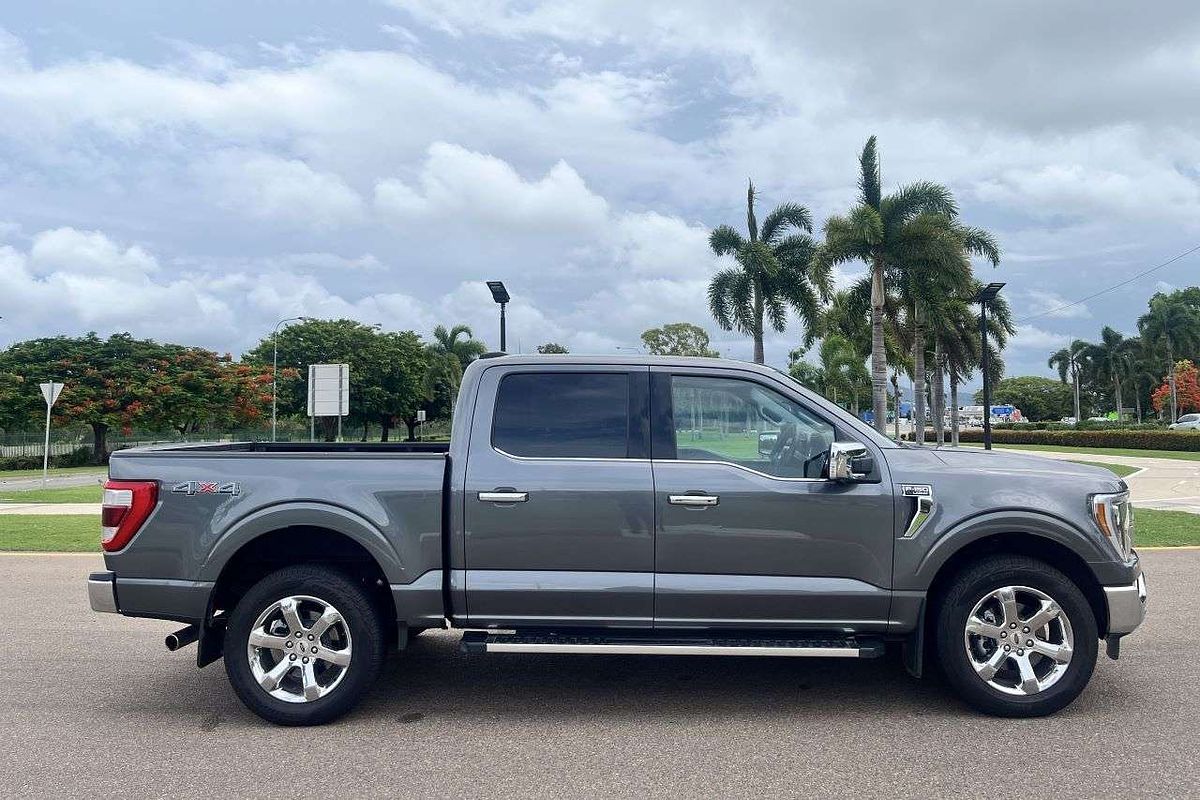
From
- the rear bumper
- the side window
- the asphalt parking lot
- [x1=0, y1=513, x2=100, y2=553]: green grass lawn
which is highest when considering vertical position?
the side window

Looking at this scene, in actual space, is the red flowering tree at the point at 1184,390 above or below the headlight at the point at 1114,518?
above

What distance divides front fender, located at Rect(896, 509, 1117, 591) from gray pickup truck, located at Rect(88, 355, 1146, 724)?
0.03 feet

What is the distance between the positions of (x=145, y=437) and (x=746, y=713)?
56.2m

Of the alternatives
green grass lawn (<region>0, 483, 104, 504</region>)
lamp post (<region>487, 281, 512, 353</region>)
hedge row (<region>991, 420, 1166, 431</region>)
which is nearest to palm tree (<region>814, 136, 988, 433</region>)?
lamp post (<region>487, 281, 512, 353</region>)

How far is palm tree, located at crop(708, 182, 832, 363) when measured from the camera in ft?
112

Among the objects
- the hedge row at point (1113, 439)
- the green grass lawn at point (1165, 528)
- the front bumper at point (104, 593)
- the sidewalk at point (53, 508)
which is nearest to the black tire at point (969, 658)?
the front bumper at point (104, 593)

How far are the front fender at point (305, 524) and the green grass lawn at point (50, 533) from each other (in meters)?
7.33

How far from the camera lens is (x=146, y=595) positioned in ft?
15.3

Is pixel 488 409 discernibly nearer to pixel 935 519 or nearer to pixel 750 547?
pixel 750 547

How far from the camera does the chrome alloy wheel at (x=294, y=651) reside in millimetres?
4602

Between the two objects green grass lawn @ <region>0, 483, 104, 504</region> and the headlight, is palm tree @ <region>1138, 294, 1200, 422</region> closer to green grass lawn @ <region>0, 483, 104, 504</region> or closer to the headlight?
green grass lawn @ <region>0, 483, 104, 504</region>

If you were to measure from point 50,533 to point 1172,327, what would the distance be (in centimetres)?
7906

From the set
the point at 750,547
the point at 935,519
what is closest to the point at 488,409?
the point at 750,547

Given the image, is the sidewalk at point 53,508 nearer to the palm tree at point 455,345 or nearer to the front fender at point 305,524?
the front fender at point 305,524
